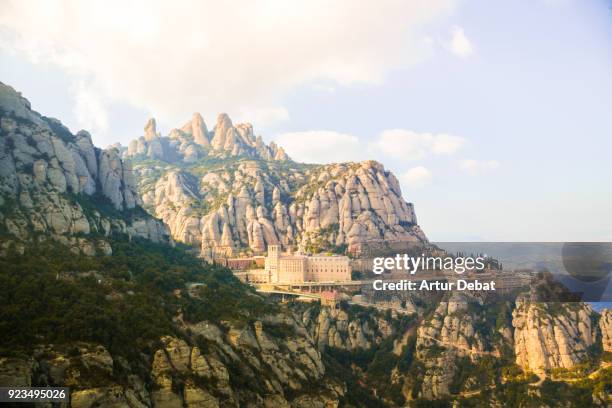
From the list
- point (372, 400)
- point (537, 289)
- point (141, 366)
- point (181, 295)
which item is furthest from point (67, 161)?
point (537, 289)

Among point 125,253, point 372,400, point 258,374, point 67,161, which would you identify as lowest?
point 372,400

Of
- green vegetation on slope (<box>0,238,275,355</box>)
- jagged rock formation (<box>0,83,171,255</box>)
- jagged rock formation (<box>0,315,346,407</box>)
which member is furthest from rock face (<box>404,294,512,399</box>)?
jagged rock formation (<box>0,83,171,255</box>)

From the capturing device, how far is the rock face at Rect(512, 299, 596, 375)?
11744 cm

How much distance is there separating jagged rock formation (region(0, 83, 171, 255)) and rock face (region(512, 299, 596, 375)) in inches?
3123

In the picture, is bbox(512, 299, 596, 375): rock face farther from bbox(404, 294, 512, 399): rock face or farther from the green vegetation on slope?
the green vegetation on slope

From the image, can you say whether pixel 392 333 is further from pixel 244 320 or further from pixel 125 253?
pixel 125 253

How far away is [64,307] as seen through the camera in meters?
80.5

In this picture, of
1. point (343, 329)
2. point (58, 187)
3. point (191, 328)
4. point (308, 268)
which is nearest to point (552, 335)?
point (343, 329)

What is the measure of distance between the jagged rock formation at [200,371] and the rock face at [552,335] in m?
39.0

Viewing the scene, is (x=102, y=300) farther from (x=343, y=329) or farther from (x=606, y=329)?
(x=606, y=329)

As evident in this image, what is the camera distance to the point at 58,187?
115 meters

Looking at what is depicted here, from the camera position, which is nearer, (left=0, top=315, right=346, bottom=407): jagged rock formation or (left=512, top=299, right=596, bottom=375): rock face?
(left=0, top=315, right=346, bottom=407): jagged rock formation

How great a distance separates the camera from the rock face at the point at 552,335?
117 meters

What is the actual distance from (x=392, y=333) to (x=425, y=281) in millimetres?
22228
